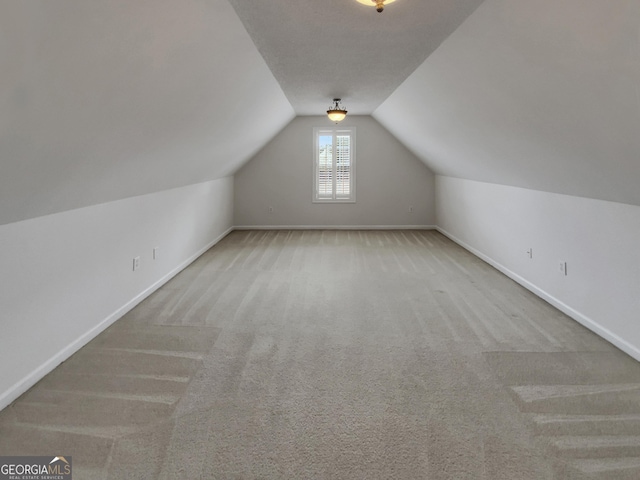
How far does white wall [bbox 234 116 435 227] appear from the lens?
8.01 m

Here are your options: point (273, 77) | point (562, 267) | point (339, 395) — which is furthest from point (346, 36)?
point (562, 267)

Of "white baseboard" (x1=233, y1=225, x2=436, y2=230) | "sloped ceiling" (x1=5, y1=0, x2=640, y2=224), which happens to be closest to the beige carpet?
"sloped ceiling" (x1=5, y1=0, x2=640, y2=224)

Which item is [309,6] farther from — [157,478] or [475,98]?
[157,478]

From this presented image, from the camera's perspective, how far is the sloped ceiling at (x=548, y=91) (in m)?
1.74

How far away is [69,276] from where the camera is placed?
2.71 m

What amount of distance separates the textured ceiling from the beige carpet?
233cm

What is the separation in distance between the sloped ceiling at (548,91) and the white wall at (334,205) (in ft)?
11.8

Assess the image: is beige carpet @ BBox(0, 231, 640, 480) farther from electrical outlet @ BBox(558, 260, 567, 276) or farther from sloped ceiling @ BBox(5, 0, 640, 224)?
sloped ceiling @ BBox(5, 0, 640, 224)

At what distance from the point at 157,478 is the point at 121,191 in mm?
2374

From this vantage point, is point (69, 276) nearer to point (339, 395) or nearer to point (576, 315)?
point (339, 395)

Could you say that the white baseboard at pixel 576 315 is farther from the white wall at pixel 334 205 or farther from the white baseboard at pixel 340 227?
the white wall at pixel 334 205

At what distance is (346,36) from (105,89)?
1881 mm

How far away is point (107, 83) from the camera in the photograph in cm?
186

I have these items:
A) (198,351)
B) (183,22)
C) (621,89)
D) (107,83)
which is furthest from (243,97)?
(621,89)
